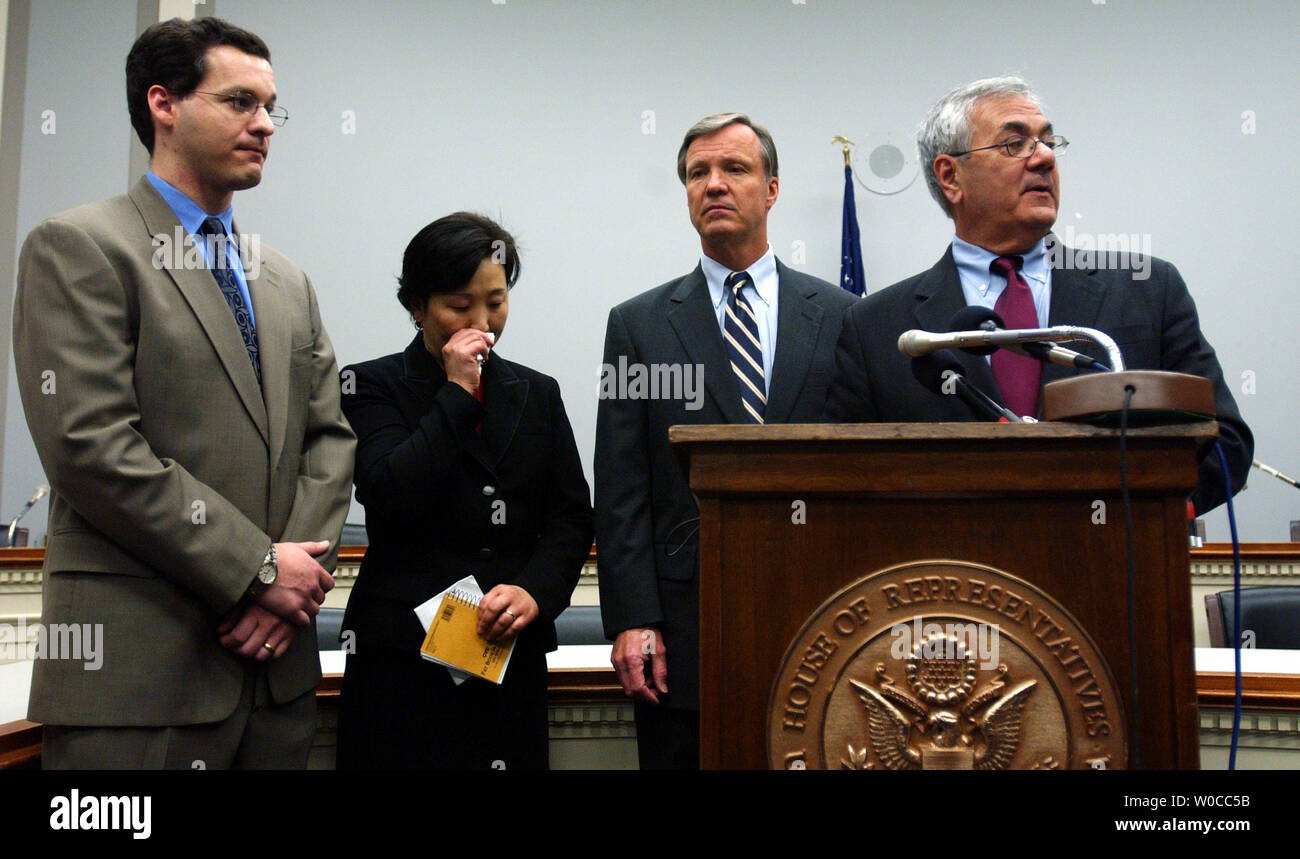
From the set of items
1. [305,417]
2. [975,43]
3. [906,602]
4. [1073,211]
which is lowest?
[906,602]

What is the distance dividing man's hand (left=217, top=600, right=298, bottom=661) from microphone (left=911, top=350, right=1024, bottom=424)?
3.51 feet

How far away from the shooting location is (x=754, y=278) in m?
2.24

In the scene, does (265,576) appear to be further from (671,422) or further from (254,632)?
(671,422)

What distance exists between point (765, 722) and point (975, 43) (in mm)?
6260

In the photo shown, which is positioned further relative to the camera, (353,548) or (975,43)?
(975,43)

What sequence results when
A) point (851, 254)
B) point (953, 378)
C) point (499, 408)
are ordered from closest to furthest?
point (953, 378) → point (499, 408) → point (851, 254)

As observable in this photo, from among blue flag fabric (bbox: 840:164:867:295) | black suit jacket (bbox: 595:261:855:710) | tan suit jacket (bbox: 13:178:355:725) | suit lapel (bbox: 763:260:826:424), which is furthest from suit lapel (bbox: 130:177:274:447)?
blue flag fabric (bbox: 840:164:867:295)

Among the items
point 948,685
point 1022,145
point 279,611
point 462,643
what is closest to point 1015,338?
point 948,685

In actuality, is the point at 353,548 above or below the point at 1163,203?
below

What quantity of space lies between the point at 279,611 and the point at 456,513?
0.41m

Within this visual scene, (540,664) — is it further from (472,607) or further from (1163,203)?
(1163,203)

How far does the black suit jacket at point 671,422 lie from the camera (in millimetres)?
1911

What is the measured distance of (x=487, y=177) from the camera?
6.41 metres

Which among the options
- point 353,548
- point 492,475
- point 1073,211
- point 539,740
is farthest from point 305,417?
point 1073,211
